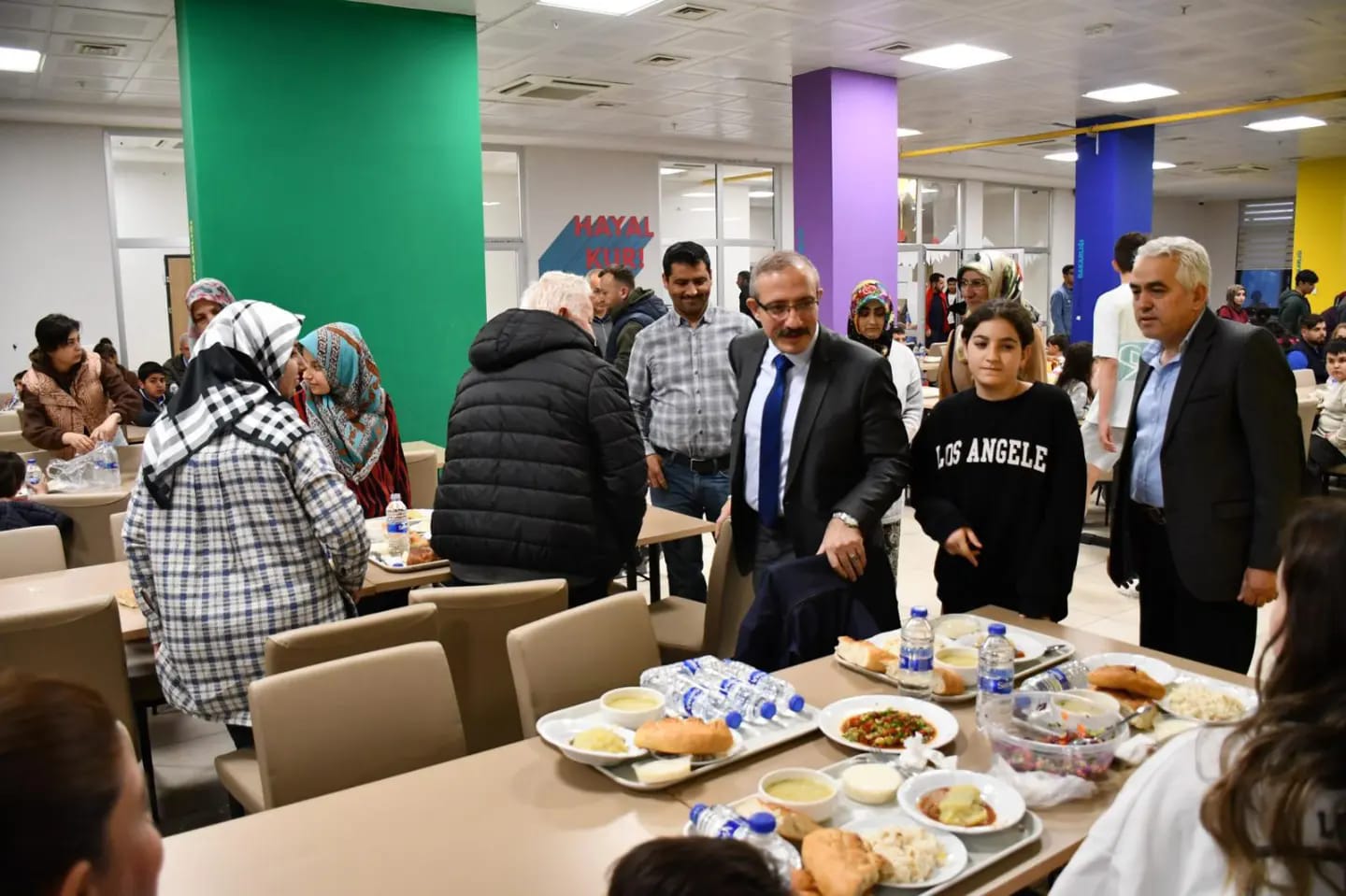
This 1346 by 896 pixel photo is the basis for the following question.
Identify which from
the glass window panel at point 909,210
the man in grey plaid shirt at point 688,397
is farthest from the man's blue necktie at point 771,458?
the glass window panel at point 909,210

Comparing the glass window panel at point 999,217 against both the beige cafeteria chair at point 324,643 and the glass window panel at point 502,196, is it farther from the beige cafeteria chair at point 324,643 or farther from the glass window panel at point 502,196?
the beige cafeteria chair at point 324,643

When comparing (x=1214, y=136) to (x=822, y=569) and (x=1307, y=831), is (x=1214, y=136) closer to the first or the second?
(x=822, y=569)

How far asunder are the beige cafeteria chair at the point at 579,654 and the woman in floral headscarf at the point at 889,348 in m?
1.69

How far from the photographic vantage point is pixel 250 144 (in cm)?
559

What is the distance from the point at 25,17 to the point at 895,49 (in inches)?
234

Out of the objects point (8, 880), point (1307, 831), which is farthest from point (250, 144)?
point (1307, 831)

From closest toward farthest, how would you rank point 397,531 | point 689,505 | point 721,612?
1. point 721,612
2. point 397,531
3. point 689,505

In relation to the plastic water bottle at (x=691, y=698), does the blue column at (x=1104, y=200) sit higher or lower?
higher

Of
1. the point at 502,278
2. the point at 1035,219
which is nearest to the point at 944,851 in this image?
the point at 502,278

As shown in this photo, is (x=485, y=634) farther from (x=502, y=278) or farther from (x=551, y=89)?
(x=502, y=278)

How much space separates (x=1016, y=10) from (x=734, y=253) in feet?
26.1

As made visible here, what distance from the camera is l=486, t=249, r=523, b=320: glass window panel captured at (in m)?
12.6

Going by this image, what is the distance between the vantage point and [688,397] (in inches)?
173

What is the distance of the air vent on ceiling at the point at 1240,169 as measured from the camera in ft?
53.6
